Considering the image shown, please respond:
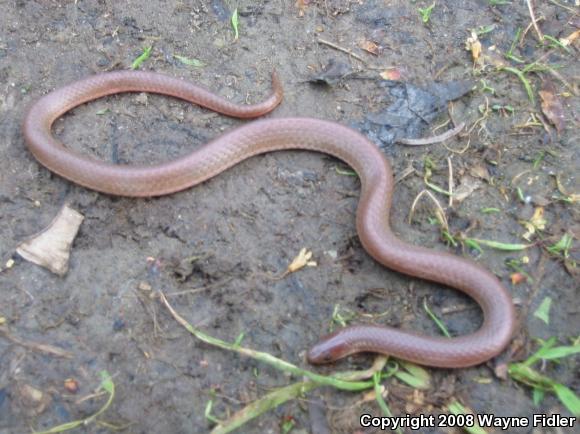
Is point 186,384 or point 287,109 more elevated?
point 287,109

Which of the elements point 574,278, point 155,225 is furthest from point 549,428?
point 155,225

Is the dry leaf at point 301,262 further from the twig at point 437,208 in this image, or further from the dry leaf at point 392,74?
the dry leaf at point 392,74

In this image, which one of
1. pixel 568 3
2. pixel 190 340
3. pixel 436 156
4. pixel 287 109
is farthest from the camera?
pixel 568 3

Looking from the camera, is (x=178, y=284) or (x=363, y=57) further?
(x=363, y=57)

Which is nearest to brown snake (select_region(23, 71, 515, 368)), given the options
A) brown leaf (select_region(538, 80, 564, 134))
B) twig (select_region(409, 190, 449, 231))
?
twig (select_region(409, 190, 449, 231))

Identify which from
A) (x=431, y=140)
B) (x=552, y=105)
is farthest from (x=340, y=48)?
(x=552, y=105)

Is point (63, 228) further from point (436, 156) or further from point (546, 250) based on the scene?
point (546, 250)
